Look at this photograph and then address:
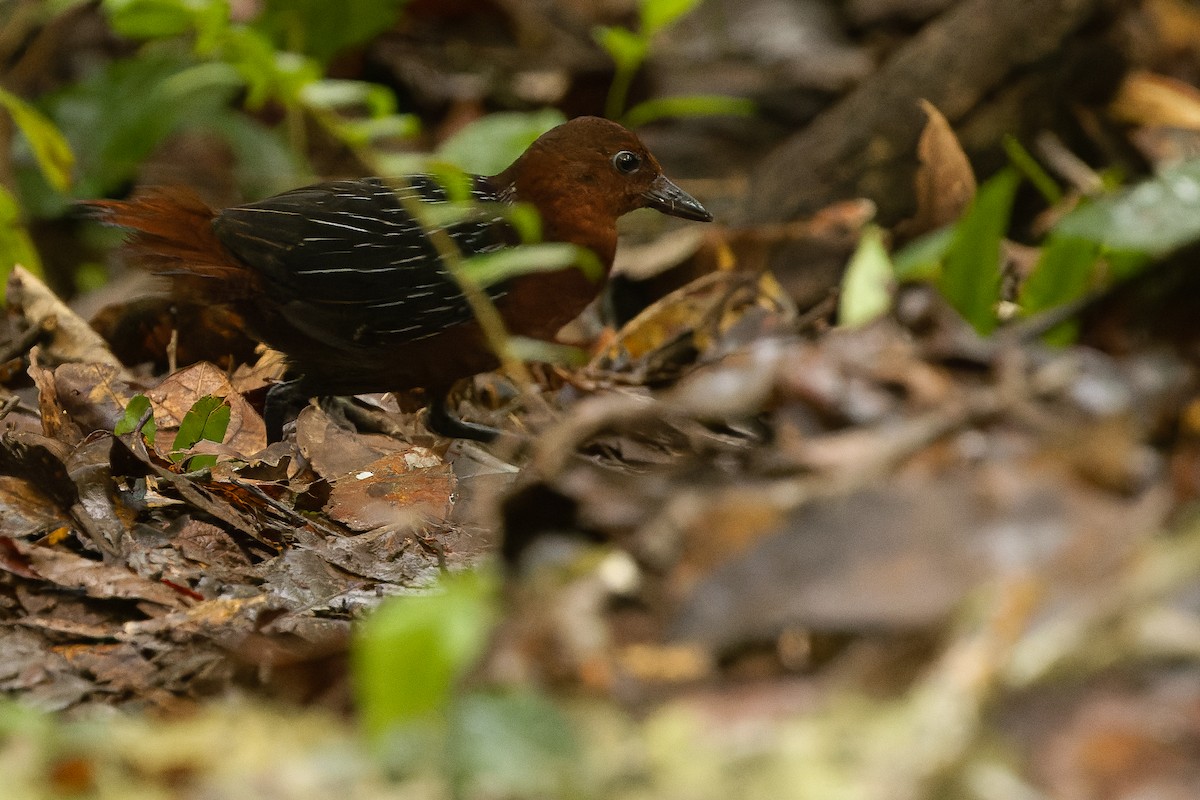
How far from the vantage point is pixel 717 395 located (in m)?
1.99

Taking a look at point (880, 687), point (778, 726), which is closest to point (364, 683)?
point (778, 726)

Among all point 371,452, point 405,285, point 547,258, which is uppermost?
point 547,258

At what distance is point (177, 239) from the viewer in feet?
13.1

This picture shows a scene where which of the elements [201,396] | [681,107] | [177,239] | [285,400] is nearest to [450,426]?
[285,400]

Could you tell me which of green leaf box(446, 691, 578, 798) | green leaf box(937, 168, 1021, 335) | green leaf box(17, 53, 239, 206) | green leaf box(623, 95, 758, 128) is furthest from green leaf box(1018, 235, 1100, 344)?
Answer: green leaf box(17, 53, 239, 206)

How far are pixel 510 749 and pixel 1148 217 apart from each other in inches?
57.1

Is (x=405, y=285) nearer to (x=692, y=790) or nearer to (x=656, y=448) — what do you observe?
(x=656, y=448)

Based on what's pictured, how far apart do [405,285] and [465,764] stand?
2593mm

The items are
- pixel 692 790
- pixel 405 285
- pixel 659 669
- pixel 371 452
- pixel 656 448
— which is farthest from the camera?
pixel 405 285

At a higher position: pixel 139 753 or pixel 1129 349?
pixel 1129 349

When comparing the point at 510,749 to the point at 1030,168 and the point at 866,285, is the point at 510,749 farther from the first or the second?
→ the point at 1030,168

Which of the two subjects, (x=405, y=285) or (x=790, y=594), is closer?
(x=790, y=594)

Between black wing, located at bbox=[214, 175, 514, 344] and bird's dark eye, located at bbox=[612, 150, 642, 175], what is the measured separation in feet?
1.64

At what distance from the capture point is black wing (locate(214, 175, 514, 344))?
12.9ft
